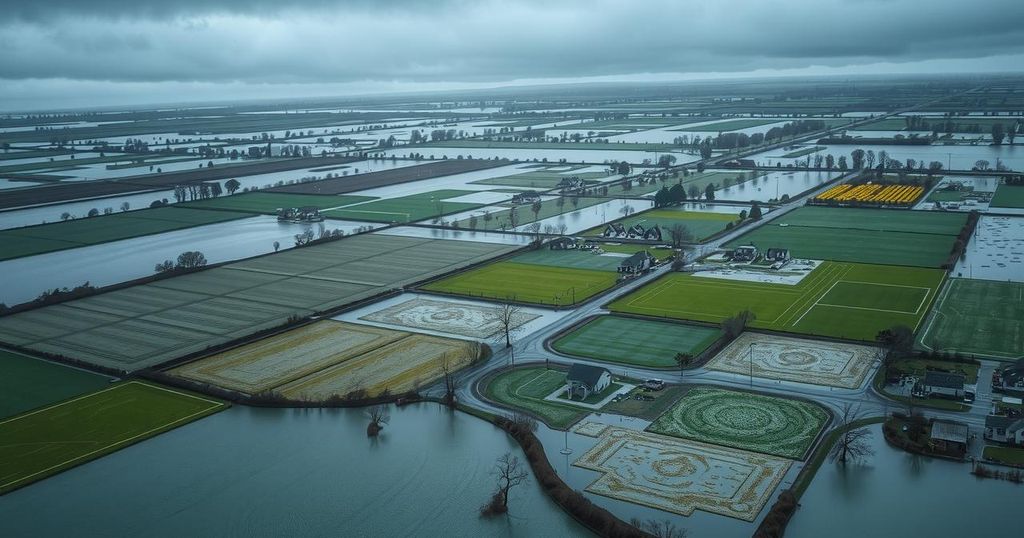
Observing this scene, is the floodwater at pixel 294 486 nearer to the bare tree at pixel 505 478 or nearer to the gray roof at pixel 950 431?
the bare tree at pixel 505 478

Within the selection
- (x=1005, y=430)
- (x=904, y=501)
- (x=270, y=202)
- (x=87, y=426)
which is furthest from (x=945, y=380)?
(x=270, y=202)

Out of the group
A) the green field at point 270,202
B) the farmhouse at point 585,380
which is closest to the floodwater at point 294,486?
the farmhouse at point 585,380

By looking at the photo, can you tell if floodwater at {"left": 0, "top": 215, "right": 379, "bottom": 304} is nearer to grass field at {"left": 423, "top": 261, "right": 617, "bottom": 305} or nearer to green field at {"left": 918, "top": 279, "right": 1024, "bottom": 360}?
grass field at {"left": 423, "top": 261, "right": 617, "bottom": 305}

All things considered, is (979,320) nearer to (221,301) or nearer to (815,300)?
(815,300)

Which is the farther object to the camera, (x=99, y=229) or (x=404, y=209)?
(x=404, y=209)

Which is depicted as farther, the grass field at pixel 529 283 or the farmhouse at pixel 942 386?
the grass field at pixel 529 283

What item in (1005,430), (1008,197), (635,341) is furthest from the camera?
(1008,197)
